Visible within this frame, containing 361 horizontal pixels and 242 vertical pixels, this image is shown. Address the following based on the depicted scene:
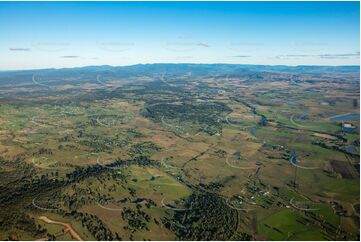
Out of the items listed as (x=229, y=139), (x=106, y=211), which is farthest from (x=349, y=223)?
(x=229, y=139)

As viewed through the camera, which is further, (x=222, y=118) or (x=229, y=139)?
(x=222, y=118)

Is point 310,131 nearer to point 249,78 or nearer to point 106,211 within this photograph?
point 106,211

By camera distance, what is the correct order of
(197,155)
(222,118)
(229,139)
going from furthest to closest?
(222,118)
(229,139)
(197,155)

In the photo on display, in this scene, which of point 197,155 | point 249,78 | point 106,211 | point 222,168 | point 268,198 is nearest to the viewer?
point 106,211

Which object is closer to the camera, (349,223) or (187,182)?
(349,223)

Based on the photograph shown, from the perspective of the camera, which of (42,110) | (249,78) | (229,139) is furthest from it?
(249,78)

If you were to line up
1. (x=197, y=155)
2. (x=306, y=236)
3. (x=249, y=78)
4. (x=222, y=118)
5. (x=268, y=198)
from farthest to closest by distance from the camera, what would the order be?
(x=249, y=78) → (x=222, y=118) → (x=197, y=155) → (x=268, y=198) → (x=306, y=236)

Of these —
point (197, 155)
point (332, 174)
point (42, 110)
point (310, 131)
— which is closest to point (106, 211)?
point (197, 155)

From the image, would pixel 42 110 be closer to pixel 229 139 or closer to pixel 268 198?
pixel 229 139
